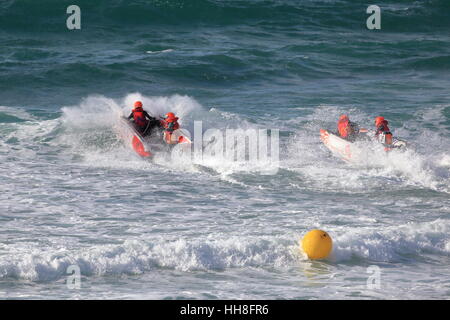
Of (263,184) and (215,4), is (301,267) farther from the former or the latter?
(215,4)

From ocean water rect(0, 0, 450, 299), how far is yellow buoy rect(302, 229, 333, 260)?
0.14 meters

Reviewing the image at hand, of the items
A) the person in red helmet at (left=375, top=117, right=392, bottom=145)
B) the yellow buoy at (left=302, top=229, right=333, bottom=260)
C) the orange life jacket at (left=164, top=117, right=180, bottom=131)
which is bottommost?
the yellow buoy at (left=302, top=229, right=333, bottom=260)

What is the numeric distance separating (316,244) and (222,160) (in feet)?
19.7

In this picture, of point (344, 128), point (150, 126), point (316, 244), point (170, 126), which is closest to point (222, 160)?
point (170, 126)

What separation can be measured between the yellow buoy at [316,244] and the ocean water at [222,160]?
0.14 meters

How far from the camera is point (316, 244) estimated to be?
32.8ft

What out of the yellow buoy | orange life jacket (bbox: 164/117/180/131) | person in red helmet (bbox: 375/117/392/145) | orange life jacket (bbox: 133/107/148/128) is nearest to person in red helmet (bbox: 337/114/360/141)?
person in red helmet (bbox: 375/117/392/145)

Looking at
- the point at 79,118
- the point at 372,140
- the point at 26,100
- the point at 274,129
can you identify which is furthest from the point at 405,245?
the point at 26,100

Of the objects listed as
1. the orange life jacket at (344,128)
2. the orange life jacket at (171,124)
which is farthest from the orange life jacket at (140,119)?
the orange life jacket at (344,128)

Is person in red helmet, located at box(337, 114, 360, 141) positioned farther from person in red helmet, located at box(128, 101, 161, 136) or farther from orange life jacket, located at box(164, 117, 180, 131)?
person in red helmet, located at box(128, 101, 161, 136)

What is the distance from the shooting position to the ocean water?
31.5 feet

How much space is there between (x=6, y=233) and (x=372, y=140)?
8.69m

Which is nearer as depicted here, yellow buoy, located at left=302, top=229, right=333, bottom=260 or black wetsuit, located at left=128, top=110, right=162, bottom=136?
yellow buoy, located at left=302, top=229, right=333, bottom=260

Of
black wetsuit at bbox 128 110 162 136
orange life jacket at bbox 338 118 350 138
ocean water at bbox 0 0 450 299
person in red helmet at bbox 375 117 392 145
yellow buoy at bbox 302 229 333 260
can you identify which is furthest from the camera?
orange life jacket at bbox 338 118 350 138
